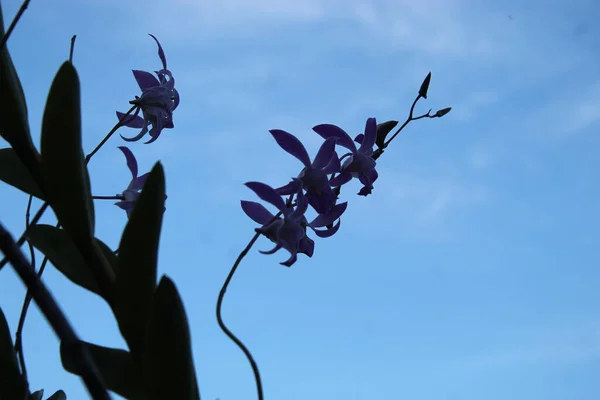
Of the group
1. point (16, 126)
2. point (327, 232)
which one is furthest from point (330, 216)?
point (16, 126)

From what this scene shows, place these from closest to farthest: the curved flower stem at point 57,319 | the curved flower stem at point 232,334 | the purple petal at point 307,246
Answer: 1. the curved flower stem at point 57,319
2. the curved flower stem at point 232,334
3. the purple petal at point 307,246

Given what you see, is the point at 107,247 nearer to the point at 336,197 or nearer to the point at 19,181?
the point at 19,181

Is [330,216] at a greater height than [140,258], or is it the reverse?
[330,216]

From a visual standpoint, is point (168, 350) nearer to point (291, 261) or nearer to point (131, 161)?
point (291, 261)

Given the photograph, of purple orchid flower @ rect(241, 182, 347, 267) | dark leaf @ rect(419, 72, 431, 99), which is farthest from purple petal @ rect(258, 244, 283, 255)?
dark leaf @ rect(419, 72, 431, 99)

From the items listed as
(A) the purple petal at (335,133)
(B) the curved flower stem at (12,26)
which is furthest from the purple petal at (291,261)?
(B) the curved flower stem at (12,26)

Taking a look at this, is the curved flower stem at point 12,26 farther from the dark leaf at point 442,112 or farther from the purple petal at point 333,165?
the dark leaf at point 442,112

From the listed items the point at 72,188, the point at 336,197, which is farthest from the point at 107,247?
the point at 336,197
